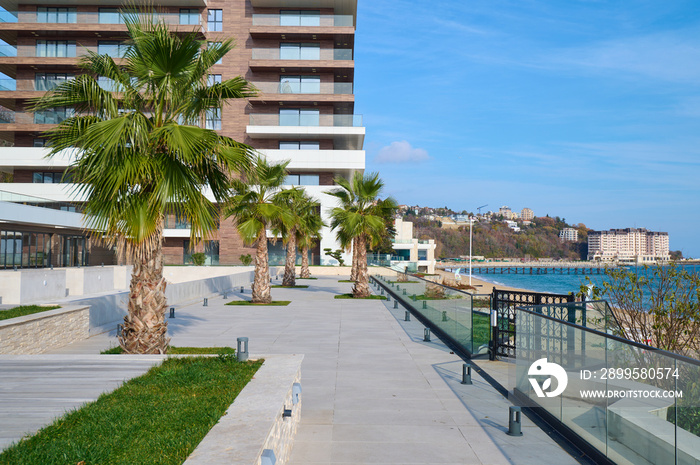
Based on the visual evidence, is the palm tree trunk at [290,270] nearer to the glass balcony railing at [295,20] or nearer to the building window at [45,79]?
the glass balcony railing at [295,20]

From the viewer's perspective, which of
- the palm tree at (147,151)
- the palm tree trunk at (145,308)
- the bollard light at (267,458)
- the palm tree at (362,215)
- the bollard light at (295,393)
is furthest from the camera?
the palm tree at (362,215)

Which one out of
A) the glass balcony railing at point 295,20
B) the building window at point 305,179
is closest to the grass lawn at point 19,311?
the building window at point 305,179

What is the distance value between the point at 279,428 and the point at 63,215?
37.7 metres

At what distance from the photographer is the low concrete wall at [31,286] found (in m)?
23.2

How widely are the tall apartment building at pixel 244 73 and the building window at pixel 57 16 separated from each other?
10 cm

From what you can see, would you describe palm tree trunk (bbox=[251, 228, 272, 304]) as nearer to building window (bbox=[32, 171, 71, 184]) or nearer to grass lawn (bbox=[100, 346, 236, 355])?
grass lawn (bbox=[100, 346, 236, 355])

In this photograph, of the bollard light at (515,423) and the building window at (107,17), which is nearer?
the bollard light at (515,423)

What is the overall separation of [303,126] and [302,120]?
690mm

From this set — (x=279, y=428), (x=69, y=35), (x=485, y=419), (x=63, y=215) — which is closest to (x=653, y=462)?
(x=485, y=419)

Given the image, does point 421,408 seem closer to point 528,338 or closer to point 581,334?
point 528,338

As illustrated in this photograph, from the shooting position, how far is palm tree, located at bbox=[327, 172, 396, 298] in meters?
26.6

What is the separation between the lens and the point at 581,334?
21.5 ft

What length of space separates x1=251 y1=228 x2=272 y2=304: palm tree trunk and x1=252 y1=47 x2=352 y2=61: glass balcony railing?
3382 cm

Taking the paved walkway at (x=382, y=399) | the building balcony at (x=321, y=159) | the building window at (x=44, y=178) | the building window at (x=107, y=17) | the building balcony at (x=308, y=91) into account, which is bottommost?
the paved walkway at (x=382, y=399)
